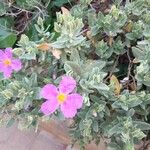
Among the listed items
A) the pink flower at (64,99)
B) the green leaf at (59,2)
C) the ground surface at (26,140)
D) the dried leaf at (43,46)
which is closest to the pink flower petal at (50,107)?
the pink flower at (64,99)

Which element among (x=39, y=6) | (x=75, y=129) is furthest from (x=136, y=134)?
(x=39, y=6)

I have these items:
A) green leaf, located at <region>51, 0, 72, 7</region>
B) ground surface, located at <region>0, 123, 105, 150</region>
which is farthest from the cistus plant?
ground surface, located at <region>0, 123, 105, 150</region>

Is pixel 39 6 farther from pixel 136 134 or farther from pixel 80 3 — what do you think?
pixel 136 134

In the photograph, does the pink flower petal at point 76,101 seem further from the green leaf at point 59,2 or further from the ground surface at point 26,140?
the ground surface at point 26,140

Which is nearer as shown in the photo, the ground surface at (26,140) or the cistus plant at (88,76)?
→ the cistus plant at (88,76)

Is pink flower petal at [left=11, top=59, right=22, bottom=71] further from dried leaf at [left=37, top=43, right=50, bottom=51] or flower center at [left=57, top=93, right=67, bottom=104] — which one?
flower center at [left=57, top=93, right=67, bottom=104]

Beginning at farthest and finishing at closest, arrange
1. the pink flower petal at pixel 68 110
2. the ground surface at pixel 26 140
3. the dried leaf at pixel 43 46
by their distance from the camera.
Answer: the ground surface at pixel 26 140 → the dried leaf at pixel 43 46 → the pink flower petal at pixel 68 110

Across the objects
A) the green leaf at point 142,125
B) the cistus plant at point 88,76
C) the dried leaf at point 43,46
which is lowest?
the green leaf at point 142,125

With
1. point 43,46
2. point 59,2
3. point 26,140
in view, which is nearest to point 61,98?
point 43,46
